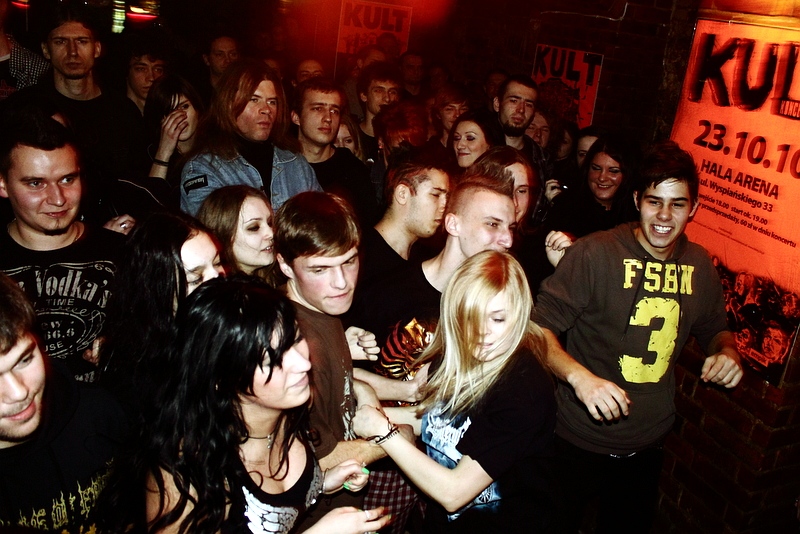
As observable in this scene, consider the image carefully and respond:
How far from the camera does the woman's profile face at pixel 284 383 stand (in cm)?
172

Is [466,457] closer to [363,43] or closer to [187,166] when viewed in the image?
[187,166]

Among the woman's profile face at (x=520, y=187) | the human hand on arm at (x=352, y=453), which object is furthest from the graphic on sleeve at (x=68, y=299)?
the woman's profile face at (x=520, y=187)

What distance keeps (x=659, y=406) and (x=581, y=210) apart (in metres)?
1.84

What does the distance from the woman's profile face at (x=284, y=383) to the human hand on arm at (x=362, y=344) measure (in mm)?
890

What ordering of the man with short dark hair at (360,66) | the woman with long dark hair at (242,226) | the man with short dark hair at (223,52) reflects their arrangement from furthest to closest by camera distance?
the man with short dark hair at (360,66) → the man with short dark hair at (223,52) → the woman with long dark hair at (242,226)

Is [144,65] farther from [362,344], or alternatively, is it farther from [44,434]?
[44,434]

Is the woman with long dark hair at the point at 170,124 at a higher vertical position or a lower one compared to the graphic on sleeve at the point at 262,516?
higher

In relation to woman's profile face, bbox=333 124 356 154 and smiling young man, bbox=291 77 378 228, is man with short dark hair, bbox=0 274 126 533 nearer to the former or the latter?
smiling young man, bbox=291 77 378 228

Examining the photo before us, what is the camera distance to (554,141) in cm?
595

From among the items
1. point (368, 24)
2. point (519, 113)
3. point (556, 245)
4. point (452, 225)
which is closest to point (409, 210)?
point (452, 225)

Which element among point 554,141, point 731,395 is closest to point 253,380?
point 731,395

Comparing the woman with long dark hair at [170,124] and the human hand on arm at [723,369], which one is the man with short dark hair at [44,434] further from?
the human hand on arm at [723,369]

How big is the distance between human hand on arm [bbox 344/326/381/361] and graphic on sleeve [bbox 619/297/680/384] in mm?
1186

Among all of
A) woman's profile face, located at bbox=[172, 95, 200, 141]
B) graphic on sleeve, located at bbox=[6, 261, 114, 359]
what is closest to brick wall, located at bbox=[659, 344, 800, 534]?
graphic on sleeve, located at bbox=[6, 261, 114, 359]
